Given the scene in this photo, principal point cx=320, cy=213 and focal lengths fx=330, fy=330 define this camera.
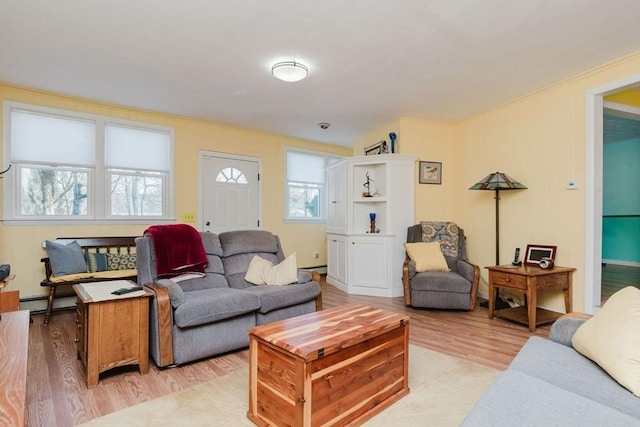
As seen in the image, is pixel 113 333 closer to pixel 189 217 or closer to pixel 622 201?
pixel 189 217

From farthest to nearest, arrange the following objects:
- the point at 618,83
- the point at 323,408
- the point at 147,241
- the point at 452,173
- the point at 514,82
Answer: the point at 452,173 → the point at 514,82 → the point at 618,83 → the point at 147,241 → the point at 323,408

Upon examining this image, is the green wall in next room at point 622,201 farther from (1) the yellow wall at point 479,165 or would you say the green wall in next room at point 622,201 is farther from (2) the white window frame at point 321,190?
(2) the white window frame at point 321,190

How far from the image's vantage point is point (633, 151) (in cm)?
641

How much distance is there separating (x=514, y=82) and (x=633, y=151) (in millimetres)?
4906

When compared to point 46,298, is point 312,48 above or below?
above

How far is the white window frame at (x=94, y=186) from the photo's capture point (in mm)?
Answer: 3631

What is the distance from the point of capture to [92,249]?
404 cm

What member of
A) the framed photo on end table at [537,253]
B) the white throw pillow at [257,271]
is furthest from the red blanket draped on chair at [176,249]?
the framed photo on end table at [537,253]

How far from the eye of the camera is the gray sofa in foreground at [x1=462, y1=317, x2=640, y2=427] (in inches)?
41.1

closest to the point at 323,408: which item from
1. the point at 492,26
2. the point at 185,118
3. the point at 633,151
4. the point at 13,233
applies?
the point at 492,26

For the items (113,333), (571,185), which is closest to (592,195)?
(571,185)

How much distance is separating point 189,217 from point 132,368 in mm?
2725

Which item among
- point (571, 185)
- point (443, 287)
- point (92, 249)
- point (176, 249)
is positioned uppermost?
point (571, 185)

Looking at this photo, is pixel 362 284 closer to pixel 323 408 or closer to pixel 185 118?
pixel 323 408
